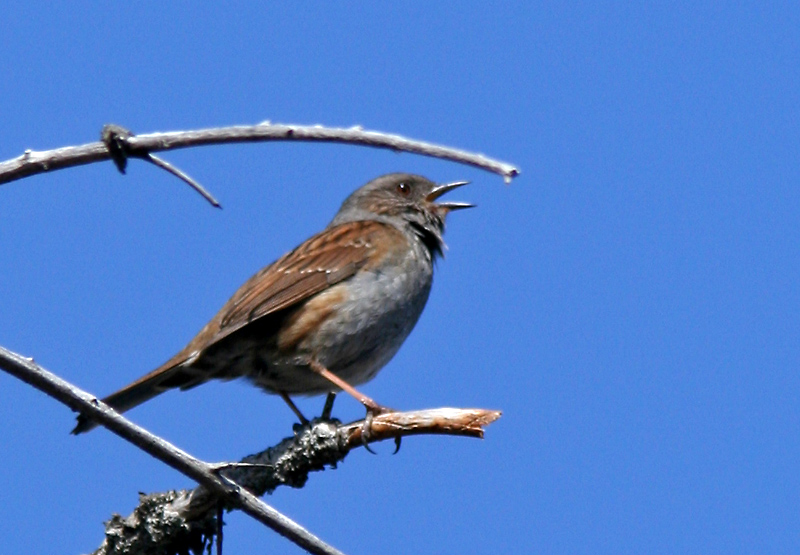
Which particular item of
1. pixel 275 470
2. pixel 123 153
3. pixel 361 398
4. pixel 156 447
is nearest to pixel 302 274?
pixel 361 398

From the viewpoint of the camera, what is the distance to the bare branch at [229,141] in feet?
10.2

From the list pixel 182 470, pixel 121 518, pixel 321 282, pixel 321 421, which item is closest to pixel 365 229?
pixel 321 282

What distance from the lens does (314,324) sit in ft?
21.4

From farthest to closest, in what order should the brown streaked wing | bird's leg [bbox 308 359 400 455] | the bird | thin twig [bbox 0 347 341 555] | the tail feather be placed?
the brown streaked wing < the bird < the tail feather < bird's leg [bbox 308 359 400 455] < thin twig [bbox 0 347 341 555]

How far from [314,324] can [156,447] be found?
3.06 m

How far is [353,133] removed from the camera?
10.4ft

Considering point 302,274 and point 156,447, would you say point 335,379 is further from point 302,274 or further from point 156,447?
point 156,447

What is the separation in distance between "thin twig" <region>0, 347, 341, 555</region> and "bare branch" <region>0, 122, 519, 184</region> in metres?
0.57

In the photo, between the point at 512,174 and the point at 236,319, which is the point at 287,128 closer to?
the point at 512,174

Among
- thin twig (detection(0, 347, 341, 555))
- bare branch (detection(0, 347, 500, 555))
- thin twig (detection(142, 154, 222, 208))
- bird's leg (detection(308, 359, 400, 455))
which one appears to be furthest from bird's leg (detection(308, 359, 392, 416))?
thin twig (detection(142, 154, 222, 208))

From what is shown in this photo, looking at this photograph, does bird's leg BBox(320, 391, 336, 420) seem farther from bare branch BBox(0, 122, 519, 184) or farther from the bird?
bare branch BBox(0, 122, 519, 184)

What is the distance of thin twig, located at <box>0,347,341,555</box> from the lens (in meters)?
3.21

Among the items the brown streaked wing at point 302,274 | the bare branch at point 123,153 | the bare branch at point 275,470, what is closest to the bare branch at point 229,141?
the bare branch at point 123,153

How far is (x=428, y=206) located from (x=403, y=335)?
1.45 metres
